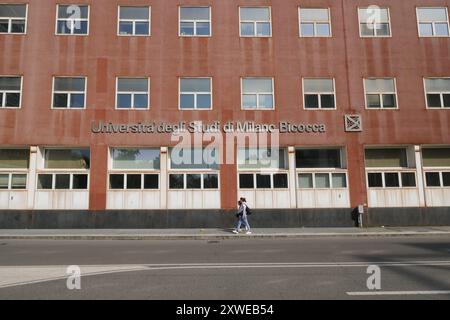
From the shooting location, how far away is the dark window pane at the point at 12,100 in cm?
2065

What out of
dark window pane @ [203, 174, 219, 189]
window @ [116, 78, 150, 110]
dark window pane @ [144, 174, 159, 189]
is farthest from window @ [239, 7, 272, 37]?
dark window pane @ [144, 174, 159, 189]

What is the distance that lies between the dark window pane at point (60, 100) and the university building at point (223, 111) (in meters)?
0.06

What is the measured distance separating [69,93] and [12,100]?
3058mm

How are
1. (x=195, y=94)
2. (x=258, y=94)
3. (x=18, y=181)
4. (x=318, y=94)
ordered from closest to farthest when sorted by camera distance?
1. (x=18, y=181)
2. (x=195, y=94)
3. (x=258, y=94)
4. (x=318, y=94)

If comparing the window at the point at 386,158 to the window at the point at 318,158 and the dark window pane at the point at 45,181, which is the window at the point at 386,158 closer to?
the window at the point at 318,158

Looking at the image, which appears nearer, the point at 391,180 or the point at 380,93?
the point at 391,180

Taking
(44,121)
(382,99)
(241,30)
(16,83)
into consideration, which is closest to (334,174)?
(382,99)

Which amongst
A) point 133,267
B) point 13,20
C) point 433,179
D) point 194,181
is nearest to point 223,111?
point 194,181

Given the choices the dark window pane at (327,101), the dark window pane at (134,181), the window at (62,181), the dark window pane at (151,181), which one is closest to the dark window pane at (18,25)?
the window at (62,181)

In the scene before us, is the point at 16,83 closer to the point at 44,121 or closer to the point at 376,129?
the point at 44,121

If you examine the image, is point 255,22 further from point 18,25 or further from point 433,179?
point 18,25

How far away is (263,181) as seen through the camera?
20625 mm

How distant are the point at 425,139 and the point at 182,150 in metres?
13.4

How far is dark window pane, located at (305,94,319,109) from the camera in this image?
2141 cm
